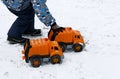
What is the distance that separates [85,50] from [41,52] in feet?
2.17

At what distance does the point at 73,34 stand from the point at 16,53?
708 millimetres

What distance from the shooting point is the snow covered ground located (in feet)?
11.0

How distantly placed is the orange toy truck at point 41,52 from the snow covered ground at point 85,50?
0.24ft

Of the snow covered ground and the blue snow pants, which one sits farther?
the blue snow pants

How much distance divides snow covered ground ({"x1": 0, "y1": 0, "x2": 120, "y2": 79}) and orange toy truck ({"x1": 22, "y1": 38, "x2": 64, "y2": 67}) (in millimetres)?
73

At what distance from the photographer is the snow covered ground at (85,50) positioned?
Result: 3352 millimetres

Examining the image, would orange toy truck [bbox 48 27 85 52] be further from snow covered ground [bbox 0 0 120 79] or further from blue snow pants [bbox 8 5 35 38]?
blue snow pants [bbox 8 5 35 38]

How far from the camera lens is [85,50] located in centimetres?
387

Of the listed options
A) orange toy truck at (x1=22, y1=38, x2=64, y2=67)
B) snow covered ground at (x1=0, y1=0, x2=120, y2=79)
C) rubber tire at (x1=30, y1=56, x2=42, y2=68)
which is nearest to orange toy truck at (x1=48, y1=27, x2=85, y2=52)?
snow covered ground at (x1=0, y1=0, x2=120, y2=79)

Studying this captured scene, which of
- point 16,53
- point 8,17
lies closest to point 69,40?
point 16,53

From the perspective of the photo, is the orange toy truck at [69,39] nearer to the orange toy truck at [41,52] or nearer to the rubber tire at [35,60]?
the orange toy truck at [41,52]

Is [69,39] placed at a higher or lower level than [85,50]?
higher

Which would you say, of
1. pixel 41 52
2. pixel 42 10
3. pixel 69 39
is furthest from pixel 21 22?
pixel 41 52

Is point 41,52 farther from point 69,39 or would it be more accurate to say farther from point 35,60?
point 69,39
